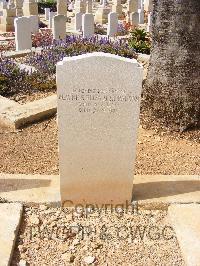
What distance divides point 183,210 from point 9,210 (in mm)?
1553

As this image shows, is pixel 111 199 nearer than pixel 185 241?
No

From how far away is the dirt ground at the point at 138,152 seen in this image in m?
4.24

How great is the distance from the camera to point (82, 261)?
9.45 feet

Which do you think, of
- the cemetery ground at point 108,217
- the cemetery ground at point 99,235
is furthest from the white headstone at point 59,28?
the cemetery ground at point 99,235

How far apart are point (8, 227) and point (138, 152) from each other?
208 cm

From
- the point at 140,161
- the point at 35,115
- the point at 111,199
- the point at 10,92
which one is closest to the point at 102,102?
the point at 111,199

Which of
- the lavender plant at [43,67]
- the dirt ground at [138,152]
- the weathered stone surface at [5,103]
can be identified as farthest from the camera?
the lavender plant at [43,67]

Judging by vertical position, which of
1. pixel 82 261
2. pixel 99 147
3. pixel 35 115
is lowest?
pixel 82 261

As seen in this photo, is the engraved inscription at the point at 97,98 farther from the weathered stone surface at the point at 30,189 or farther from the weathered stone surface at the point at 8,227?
the weathered stone surface at the point at 8,227

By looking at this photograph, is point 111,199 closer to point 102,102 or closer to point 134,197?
point 134,197

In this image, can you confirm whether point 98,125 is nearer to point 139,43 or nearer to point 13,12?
point 139,43

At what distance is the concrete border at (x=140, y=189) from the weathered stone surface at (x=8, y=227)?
→ 105mm

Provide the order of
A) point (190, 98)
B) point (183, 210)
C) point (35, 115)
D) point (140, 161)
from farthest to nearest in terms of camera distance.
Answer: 1. point (35, 115)
2. point (190, 98)
3. point (140, 161)
4. point (183, 210)

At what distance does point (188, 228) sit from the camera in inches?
123
